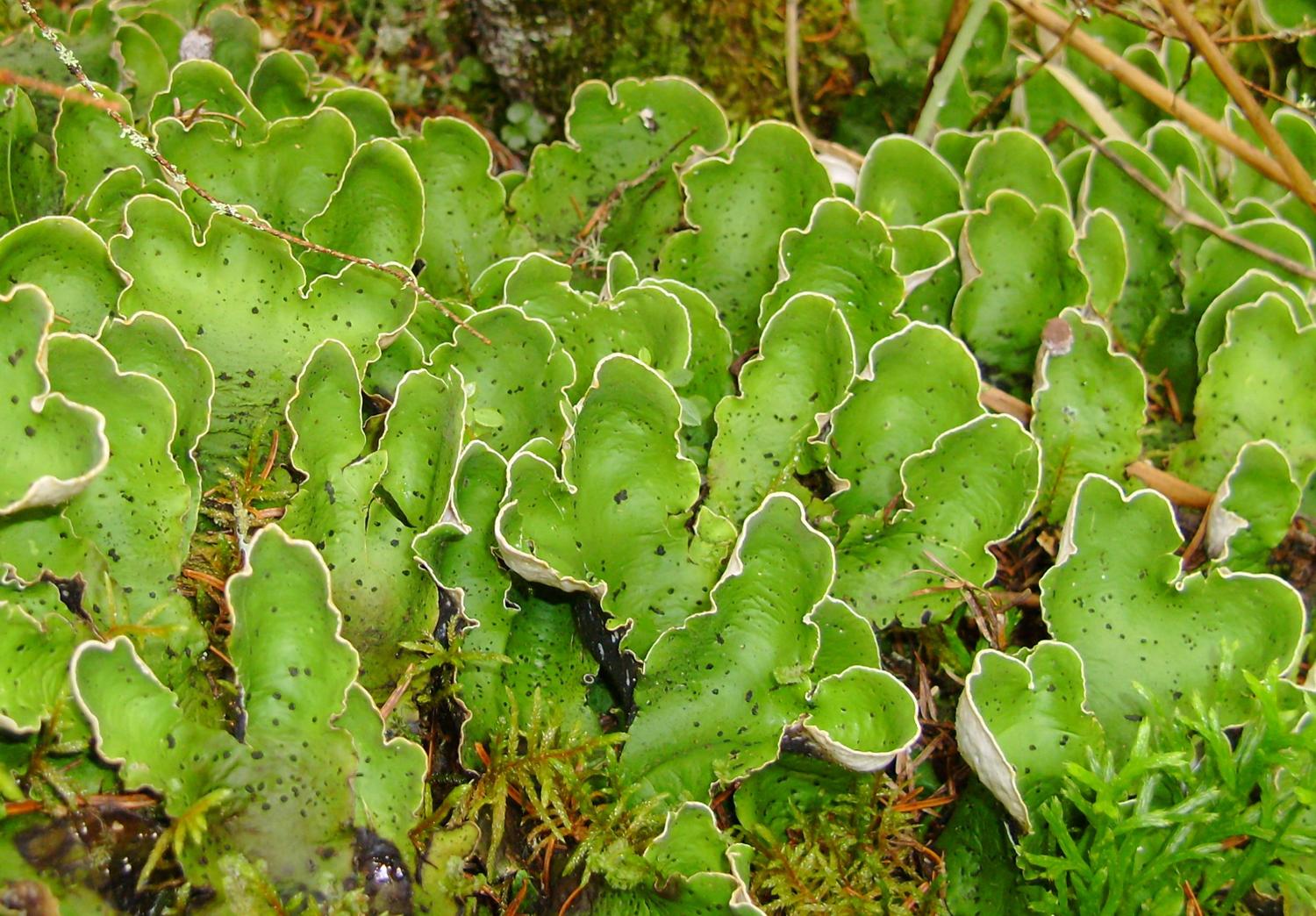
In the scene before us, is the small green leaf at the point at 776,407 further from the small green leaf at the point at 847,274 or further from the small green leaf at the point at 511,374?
the small green leaf at the point at 511,374

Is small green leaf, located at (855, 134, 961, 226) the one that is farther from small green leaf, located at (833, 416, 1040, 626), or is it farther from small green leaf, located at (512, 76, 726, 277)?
small green leaf, located at (833, 416, 1040, 626)

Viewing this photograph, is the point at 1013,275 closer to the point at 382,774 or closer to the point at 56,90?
the point at 382,774

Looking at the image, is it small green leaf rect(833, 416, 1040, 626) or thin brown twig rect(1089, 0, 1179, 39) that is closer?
small green leaf rect(833, 416, 1040, 626)

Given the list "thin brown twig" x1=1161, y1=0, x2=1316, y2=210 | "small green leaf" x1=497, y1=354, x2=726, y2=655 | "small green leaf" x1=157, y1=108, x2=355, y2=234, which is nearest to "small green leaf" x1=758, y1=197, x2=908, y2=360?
"small green leaf" x1=497, y1=354, x2=726, y2=655

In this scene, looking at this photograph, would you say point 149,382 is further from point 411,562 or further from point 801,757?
point 801,757

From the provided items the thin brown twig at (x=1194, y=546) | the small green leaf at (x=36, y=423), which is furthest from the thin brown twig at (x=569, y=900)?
the thin brown twig at (x=1194, y=546)

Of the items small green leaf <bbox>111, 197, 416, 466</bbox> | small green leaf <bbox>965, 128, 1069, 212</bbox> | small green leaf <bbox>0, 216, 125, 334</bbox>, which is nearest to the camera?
small green leaf <bbox>0, 216, 125, 334</bbox>

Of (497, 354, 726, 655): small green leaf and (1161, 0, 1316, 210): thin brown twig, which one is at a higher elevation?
(1161, 0, 1316, 210): thin brown twig
